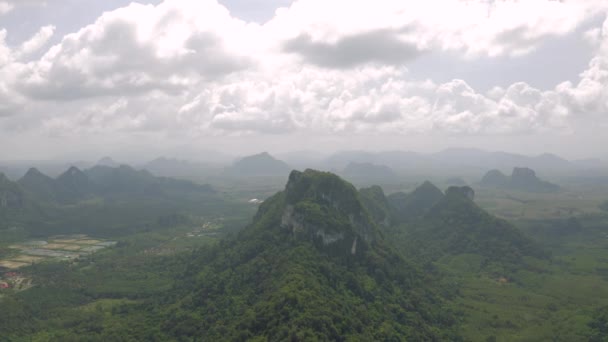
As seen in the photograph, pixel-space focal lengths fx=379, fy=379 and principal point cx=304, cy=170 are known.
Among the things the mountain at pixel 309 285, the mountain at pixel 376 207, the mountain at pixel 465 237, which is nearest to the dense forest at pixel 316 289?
the mountain at pixel 309 285

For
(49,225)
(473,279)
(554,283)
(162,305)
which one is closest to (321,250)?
(162,305)

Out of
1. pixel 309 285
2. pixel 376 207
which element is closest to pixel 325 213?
pixel 309 285

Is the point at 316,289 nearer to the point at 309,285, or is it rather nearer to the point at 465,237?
the point at 309,285

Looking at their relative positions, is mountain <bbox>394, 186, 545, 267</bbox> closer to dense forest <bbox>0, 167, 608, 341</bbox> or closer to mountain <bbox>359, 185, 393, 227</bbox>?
dense forest <bbox>0, 167, 608, 341</bbox>

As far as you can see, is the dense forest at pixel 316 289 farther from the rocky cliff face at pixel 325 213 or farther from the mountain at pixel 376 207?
the mountain at pixel 376 207

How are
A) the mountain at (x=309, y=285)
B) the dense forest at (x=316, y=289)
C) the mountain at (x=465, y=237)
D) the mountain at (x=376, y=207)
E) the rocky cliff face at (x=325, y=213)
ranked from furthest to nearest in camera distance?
the mountain at (x=376, y=207) → the mountain at (x=465, y=237) → the rocky cliff face at (x=325, y=213) → the dense forest at (x=316, y=289) → the mountain at (x=309, y=285)
